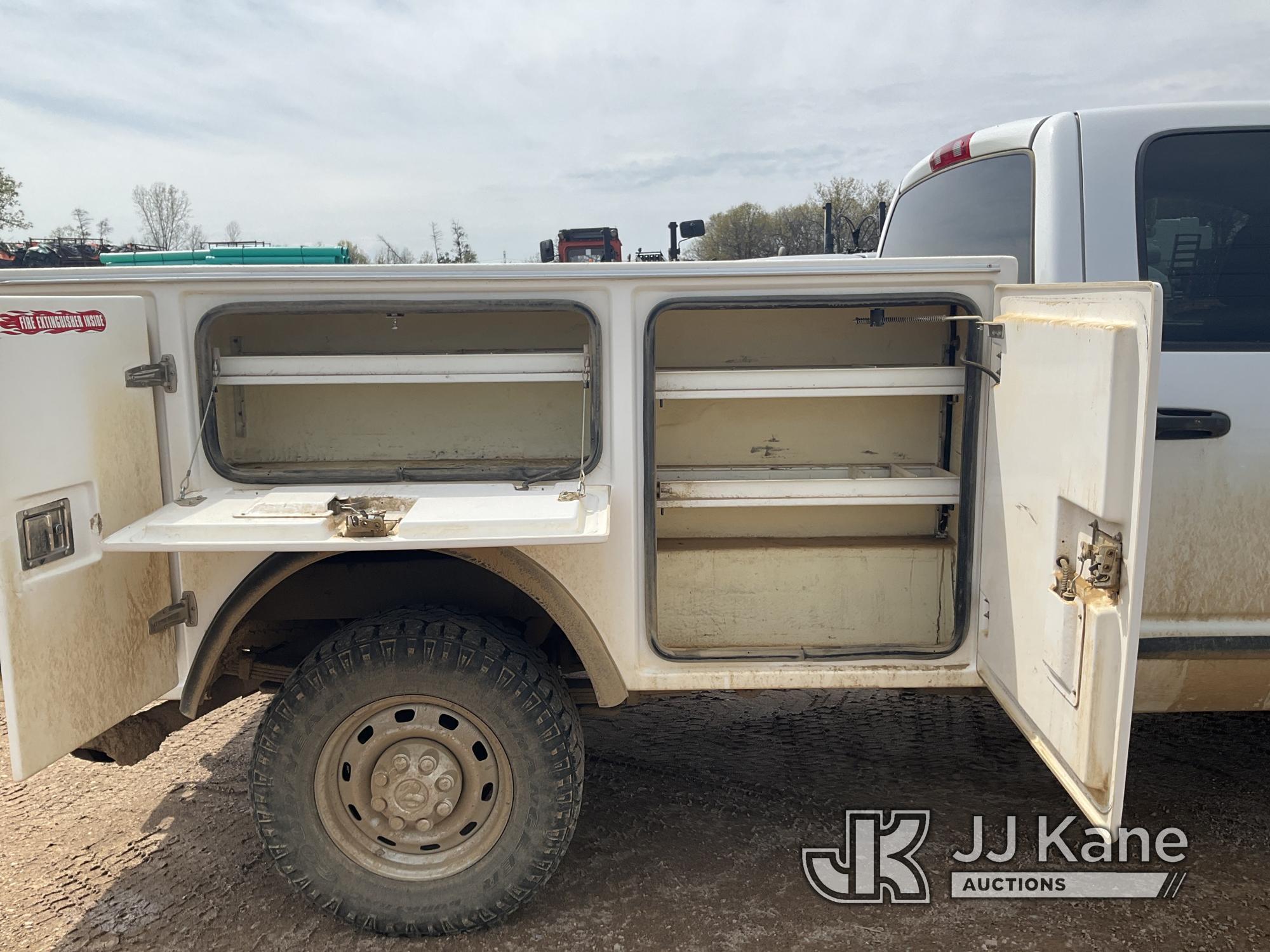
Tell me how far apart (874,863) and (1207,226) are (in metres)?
2.10

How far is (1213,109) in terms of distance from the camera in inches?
101

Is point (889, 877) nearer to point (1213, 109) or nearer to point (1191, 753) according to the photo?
point (1191, 753)

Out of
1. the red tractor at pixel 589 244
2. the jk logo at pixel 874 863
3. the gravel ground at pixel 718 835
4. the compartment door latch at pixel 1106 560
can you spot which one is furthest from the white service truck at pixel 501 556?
the red tractor at pixel 589 244

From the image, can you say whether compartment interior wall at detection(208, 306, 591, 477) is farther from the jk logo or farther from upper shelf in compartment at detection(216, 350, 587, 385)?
the jk logo

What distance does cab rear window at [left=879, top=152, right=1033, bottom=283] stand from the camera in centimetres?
274

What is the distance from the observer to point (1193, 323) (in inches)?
100

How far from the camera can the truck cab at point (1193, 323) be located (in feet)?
8.05

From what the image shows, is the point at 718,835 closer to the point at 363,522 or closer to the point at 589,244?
the point at 363,522

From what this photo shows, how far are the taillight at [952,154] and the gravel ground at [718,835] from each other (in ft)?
7.20

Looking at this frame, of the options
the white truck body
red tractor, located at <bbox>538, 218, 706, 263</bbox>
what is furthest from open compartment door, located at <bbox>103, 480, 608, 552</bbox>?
red tractor, located at <bbox>538, 218, 706, 263</bbox>

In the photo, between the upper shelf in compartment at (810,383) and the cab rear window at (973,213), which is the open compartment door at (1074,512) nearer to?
the upper shelf in compartment at (810,383)

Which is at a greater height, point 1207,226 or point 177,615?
point 1207,226

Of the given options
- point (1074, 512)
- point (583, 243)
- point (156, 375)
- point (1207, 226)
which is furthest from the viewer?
point (583, 243)

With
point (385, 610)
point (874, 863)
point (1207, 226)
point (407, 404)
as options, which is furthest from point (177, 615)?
point (1207, 226)
